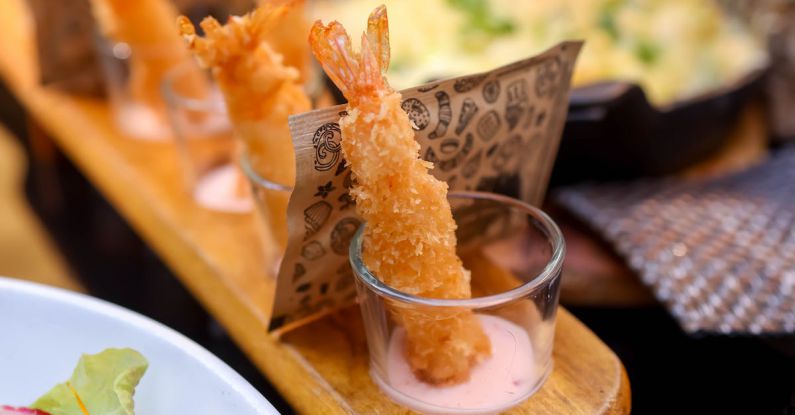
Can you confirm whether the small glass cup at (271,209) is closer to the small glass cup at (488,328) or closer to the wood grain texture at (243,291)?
the wood grain texture at (243,291)

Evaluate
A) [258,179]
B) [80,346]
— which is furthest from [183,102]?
[80,346]

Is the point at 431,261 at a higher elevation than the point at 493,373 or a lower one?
higher

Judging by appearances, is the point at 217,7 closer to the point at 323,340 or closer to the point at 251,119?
the point at 251,119

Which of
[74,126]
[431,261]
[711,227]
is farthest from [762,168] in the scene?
[74,126]

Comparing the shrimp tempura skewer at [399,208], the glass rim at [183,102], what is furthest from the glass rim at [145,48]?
the shrimp tempura skewer at [399,208]

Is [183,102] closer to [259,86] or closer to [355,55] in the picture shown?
[259,86]

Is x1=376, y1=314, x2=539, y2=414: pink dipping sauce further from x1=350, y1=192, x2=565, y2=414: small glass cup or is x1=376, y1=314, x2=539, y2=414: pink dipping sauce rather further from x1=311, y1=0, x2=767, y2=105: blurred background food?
x1=311, y1=0, x2=767, y2=105: blurred background food
